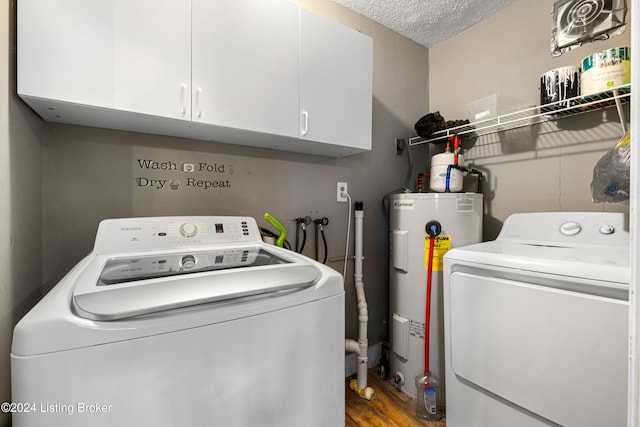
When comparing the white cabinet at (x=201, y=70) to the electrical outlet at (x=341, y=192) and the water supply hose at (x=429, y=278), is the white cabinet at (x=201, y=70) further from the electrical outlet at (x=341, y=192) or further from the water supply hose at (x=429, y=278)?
the water supply hose at (x=429, y=278)

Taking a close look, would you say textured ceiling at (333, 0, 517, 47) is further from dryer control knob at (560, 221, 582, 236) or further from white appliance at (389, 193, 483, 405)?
dryer control knob at (560, 221, 582, 236)

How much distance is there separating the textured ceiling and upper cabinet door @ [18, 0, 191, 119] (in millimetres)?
1294

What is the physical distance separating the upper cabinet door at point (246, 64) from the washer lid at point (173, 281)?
1.90ft

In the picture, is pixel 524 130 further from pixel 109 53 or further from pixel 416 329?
pixel 109 53

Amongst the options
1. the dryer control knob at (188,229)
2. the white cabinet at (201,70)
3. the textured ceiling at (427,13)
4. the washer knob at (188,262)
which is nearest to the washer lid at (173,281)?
the washer knob at (188,262)

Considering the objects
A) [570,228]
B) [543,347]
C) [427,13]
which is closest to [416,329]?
[543,347]

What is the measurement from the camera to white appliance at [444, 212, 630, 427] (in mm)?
905

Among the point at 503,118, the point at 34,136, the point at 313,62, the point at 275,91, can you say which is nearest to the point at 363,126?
the point at 313,62

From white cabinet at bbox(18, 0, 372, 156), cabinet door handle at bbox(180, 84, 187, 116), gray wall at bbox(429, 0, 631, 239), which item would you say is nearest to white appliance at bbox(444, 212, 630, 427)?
gray wall at bbox(429, 0, 631, 239)

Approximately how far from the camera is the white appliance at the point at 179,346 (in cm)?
57

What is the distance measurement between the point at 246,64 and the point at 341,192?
3.20ft

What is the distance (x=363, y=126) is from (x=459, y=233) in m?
0.84

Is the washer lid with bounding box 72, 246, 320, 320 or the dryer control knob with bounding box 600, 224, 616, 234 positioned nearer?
the washer lid with bounding box 72, 246, 320, 320

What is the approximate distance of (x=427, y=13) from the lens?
1902mm
